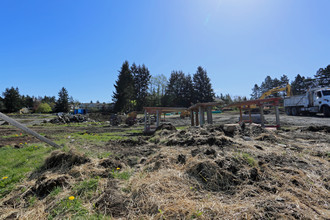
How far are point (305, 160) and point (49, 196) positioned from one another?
466 centimetres

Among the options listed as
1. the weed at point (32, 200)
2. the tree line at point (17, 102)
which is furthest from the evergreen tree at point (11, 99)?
the weed at point (32, 200)

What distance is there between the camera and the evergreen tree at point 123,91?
Answer: 36438mm

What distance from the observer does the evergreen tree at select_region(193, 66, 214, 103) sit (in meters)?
43.4

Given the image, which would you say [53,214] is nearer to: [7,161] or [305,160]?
[7,161]

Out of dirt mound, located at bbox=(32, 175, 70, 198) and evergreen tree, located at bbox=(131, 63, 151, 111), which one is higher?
evergreen tree, located at bbox=(131, 63, 151, 111)

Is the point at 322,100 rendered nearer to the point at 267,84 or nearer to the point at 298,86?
the point at 298,86

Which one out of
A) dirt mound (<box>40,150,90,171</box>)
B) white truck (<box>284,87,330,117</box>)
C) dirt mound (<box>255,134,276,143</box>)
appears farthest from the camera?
white truck (<box>284,87,330,117</box>)

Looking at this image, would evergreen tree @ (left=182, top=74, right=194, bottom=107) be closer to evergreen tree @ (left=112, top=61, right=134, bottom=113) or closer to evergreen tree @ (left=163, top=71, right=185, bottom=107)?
evergreen tree @ (left=163, top=71, right=185, bottom=107)

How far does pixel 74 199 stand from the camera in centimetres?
214

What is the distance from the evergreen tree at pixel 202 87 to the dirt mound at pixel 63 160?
4144 centimetres

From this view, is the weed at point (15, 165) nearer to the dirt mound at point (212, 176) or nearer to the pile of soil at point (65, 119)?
the dirt mound at point (212, 176)

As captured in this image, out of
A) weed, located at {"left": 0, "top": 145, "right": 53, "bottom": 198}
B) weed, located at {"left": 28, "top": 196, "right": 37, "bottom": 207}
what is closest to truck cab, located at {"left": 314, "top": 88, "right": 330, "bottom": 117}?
weed, located at {"left": 28, "top": 196, "right": 37, "bottom": 207}

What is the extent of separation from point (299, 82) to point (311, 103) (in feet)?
183

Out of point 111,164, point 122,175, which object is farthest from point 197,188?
point 111,164
